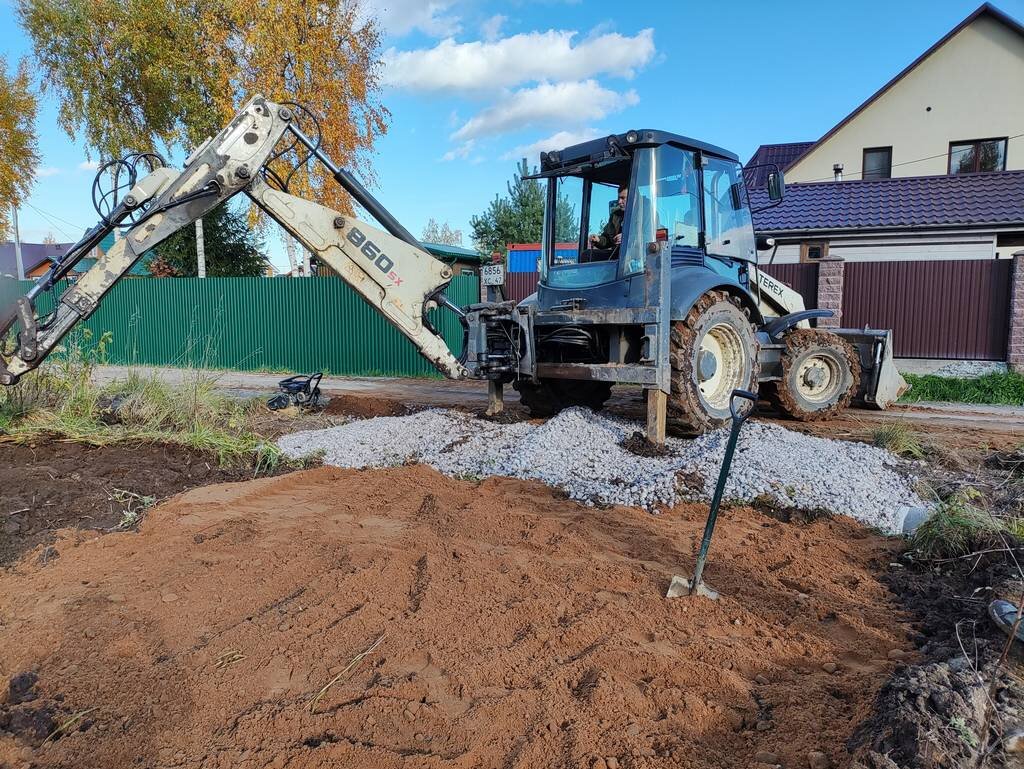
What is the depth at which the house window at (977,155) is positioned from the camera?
64.3ft

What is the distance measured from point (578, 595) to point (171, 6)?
22.2 metres

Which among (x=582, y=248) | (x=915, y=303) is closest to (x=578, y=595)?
(x=582, y=248)

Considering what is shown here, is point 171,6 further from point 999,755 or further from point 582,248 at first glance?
point 999,755

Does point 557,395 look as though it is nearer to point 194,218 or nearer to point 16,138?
point 194,218

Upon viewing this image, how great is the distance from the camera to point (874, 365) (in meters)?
9.37

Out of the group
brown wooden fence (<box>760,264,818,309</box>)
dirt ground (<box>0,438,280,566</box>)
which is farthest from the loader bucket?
dirt ground (<box>0,438,280,566</box>)

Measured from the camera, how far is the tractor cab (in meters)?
6.84

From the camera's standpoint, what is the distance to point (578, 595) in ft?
11.4

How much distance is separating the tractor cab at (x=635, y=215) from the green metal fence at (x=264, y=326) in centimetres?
740

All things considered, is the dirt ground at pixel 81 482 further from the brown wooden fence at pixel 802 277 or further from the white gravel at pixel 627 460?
the brown wooden fence at pixel 802 277

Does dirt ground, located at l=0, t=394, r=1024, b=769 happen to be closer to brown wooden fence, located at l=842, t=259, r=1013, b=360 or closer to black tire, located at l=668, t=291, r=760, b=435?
black tire, located at l=668, t=291, r=760, b=435

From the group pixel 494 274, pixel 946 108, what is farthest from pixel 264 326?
pixel 946 108

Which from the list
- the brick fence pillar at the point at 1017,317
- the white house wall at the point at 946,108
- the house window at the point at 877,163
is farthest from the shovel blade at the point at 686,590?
the house window at the point at 877,163

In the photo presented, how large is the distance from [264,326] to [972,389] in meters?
14.6
